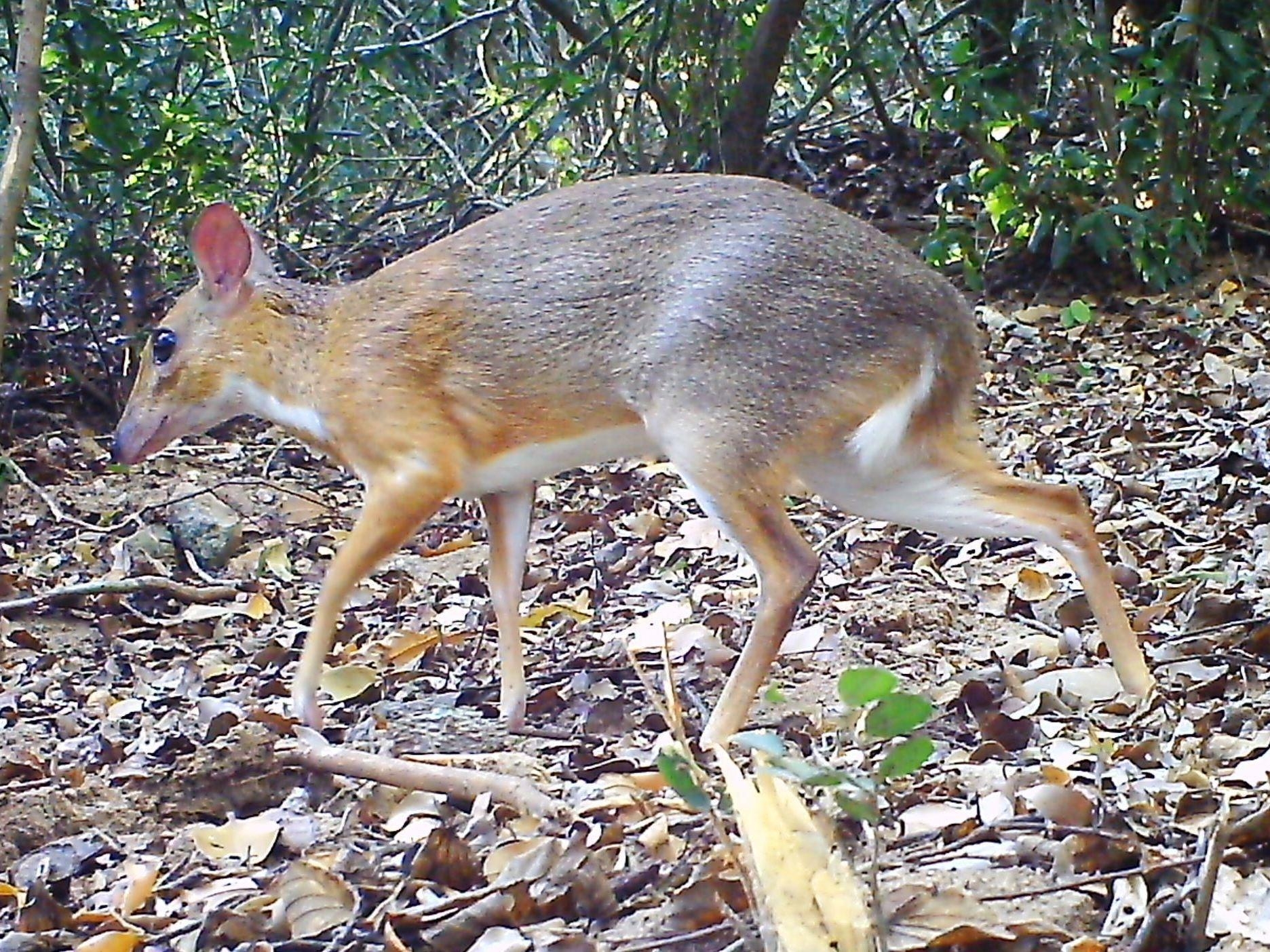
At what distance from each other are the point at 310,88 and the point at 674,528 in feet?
8.28

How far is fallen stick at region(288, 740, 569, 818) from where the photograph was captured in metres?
3.03

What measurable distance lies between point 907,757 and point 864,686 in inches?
5.5

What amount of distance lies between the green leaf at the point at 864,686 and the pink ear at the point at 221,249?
9.39 feet

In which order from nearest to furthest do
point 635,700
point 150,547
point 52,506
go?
point 635,700 < point 150,547 < point 52,506

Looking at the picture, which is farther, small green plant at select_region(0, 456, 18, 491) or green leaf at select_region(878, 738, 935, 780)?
small green plant at select_region(0, 456, 18, 491)

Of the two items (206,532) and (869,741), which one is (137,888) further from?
(206,532)

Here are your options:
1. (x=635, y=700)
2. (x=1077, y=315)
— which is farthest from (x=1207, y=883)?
(x=1077, y=315)

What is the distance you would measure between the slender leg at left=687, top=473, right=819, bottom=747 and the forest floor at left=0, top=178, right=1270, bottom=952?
0.49 ft

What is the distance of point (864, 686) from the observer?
174 cm

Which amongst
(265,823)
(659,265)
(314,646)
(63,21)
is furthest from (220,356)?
(63,21)

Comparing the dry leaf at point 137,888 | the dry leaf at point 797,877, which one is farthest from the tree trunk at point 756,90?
the dry leaf at point 797,877

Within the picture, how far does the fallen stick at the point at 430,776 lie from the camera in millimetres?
3025

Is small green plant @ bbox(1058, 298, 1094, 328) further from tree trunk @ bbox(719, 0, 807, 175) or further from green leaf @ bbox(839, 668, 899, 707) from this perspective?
green leaf @ bbox(839, 668, 899, 707)

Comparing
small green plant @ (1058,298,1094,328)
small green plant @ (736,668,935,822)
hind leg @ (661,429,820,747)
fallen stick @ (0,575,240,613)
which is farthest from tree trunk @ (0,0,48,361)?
small green plant @ (1058,298,1094,328)
